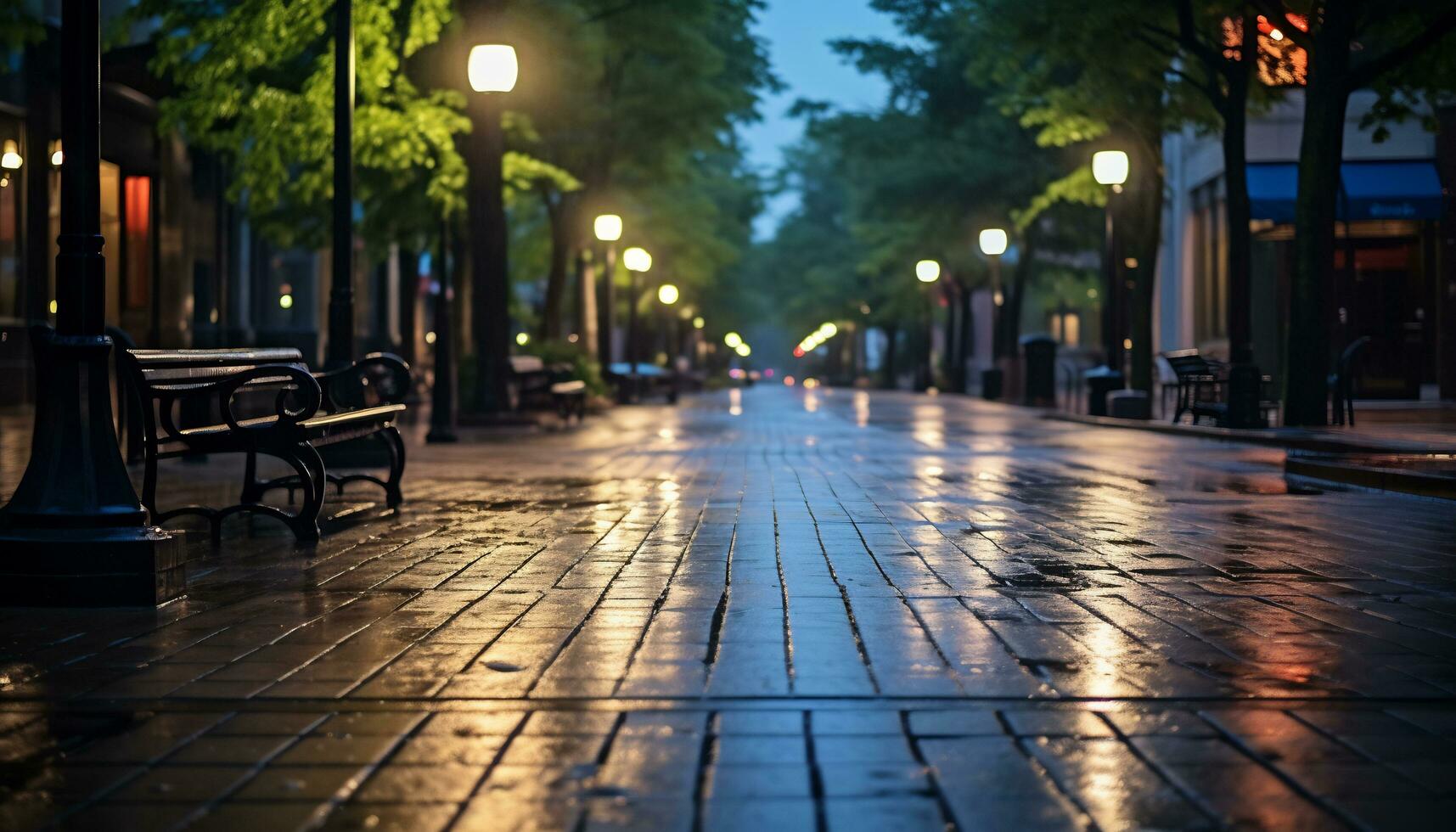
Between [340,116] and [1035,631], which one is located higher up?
[340,116]

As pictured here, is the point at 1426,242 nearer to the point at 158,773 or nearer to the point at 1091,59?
the point at 1091,59

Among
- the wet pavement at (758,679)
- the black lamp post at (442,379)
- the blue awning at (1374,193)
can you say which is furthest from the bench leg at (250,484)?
the blue awning at (1374,193)

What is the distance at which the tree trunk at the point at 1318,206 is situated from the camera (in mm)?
20109

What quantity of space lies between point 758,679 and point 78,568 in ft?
9.47

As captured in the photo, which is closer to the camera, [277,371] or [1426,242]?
[277,371]

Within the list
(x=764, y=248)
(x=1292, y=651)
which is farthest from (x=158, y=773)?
(x=764, y=248)

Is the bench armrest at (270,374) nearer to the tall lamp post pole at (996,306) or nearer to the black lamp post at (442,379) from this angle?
the black lamp post at (442,379)

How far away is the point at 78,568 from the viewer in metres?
6.62

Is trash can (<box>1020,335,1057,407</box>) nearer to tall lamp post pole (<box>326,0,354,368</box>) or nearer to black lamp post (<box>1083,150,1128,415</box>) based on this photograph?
Result: black lamp post (<box>1083,150,1128,415</box>)

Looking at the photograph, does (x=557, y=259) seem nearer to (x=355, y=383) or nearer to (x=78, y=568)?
(x=355, y=383)

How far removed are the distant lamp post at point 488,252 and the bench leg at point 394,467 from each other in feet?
40.0

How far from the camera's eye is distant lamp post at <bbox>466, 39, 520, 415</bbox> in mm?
23297

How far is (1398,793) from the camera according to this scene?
153 inches

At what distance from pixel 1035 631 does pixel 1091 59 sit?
828 inches
